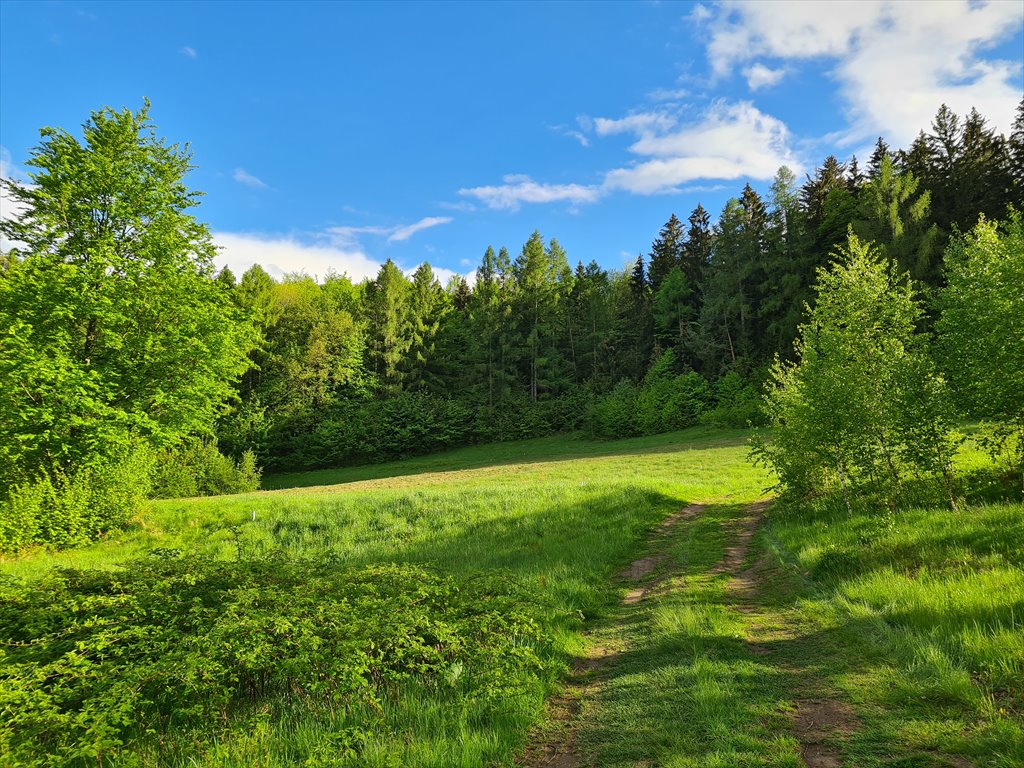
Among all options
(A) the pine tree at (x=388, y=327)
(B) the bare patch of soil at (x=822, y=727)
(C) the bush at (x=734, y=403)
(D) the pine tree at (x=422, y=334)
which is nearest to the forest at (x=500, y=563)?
(B) the bare patch of soil at (x=822, y=727)

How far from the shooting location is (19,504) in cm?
1474

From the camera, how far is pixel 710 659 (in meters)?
6.02

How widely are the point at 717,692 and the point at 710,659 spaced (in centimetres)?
107

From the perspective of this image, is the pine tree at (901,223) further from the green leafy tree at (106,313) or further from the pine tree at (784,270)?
the green leafy tree at (106,313)

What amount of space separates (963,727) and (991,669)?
1182mm

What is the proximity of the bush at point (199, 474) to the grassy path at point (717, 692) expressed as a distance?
34.7 m

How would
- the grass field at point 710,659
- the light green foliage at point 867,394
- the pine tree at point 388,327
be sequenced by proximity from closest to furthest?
the grass field at point 710,659
the light green foliage at point 867,394
the pine tree at point 388,327

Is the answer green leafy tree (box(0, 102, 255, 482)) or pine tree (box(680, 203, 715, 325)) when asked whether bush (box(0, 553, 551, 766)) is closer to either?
green leafy tree (box(0, 102, 255, 482))

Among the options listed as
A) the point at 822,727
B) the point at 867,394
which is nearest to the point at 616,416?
the point at 867,394

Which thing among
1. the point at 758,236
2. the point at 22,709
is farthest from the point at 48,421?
the point at 758,236

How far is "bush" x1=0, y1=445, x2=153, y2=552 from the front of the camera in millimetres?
14656

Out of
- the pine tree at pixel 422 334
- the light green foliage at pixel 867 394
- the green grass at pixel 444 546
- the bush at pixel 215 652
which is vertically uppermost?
the pine tree at pixel 422 334

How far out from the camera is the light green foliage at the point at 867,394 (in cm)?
1198

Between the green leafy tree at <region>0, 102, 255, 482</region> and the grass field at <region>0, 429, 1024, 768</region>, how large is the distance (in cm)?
533
